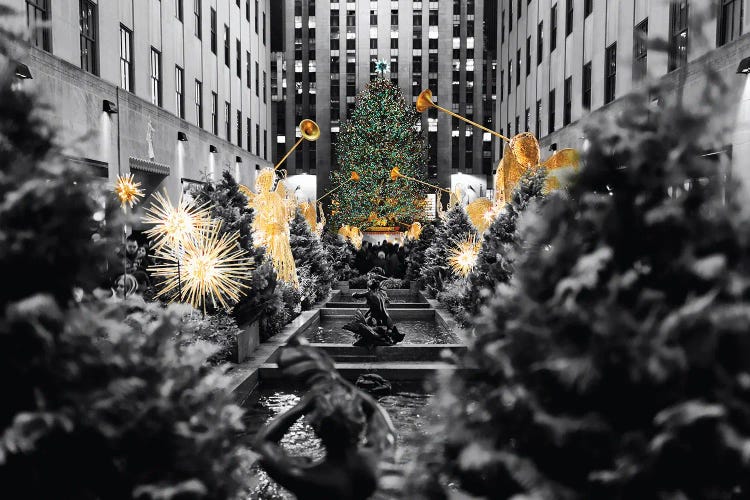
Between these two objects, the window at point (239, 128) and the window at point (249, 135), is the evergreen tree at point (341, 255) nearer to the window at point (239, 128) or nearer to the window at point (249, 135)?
the window at point (239, 128)

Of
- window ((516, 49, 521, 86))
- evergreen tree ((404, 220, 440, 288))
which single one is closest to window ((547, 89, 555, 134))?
evergreen tree ((404, 220, 440, 288))

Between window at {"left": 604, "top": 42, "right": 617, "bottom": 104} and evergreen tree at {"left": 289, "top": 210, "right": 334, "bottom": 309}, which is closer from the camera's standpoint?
evergreen tree at {"left": 289, "top": 210, "right": 334, "bottom": 309}

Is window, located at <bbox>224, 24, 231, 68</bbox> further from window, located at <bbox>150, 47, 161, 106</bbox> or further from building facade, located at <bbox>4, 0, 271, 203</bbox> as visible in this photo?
window, located at <bbox>150, 47, 161, 106</bbox>

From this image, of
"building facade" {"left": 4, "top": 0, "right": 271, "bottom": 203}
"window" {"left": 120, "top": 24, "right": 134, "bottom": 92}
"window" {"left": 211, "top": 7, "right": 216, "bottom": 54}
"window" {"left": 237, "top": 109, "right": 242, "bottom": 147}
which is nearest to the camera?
"building facade" {"left": 4, "top": 0, "right": 271, "bottom": 203}

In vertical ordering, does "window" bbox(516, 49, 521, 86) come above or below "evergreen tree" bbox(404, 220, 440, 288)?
above

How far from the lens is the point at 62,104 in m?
15.2

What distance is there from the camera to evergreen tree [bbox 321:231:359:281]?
29894 millimetres

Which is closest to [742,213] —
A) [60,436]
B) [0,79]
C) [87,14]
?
[60,436]

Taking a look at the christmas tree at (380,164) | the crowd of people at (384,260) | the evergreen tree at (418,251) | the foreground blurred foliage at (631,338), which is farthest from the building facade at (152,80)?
the evergreen tree at (418,251)

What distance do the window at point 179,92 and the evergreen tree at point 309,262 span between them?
295 inches

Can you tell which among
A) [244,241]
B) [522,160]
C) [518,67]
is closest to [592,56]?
[522,160]

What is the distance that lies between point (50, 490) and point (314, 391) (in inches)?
45.3

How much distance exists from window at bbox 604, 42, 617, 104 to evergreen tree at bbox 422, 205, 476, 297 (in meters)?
6.58

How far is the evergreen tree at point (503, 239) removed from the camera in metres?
10.6
